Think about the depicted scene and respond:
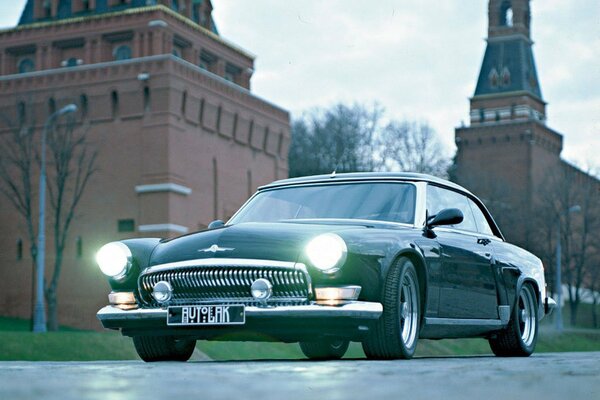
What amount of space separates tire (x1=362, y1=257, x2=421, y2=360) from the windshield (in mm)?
860

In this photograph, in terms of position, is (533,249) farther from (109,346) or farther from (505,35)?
(109,346)

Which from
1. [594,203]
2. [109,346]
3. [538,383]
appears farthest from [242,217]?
[594,203]

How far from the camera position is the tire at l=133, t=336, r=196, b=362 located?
359 inches

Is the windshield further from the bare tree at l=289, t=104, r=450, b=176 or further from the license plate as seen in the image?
the bare tree at l=289, t=104, r=450, b=176

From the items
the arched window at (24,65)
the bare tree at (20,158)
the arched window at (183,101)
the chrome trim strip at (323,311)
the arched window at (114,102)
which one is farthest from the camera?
the arched window at (24,65)

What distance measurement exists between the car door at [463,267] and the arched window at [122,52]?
49.3 meters

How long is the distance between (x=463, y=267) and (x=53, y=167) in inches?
1819

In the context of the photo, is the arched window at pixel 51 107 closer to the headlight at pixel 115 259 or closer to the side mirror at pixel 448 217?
the headlight at pixel 115 259

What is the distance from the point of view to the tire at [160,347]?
912 centimetres

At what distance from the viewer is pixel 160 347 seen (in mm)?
9172

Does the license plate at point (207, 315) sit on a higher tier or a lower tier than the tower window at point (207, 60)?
lower

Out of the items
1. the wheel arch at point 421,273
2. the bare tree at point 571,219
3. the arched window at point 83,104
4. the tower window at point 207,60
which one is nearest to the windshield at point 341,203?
the wheel arch at point 421,273

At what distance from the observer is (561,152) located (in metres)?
101

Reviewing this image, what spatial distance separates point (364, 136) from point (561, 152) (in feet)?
67.3
